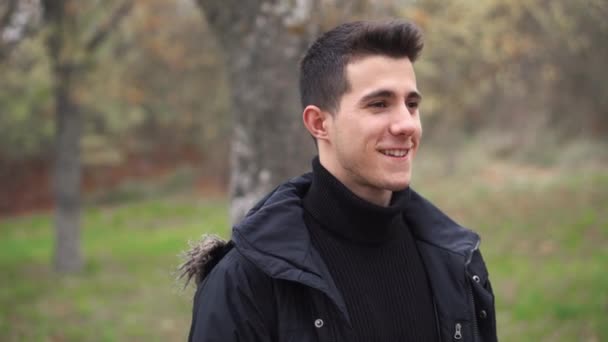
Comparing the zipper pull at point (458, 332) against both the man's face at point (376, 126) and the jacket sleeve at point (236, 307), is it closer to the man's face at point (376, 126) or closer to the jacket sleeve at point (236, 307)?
the man's face at point (376, 126)

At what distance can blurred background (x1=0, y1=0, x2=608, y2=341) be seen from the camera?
5000 millimetres

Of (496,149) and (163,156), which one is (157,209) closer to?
(163,156)

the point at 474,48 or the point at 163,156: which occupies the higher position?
the point at 163,156

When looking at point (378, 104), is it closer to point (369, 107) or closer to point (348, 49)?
point (369, 107)

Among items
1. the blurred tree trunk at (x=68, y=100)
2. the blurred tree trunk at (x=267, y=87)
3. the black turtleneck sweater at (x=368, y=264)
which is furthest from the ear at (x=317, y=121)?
the blurred tree trunk at (x=68, y=100)

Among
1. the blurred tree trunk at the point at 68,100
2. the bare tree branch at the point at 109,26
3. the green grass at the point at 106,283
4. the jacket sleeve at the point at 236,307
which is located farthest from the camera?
the bare tree branch at the point at 109,26

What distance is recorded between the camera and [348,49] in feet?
7.83

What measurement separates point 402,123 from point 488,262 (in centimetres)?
792

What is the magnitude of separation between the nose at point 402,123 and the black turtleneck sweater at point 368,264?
26 cm

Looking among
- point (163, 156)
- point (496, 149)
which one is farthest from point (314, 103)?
point (163, 156)

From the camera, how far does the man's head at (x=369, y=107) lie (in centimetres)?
230

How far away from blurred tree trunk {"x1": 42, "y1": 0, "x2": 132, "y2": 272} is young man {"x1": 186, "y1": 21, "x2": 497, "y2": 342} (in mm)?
8747

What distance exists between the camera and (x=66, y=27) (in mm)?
10297

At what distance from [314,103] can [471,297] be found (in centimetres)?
92
